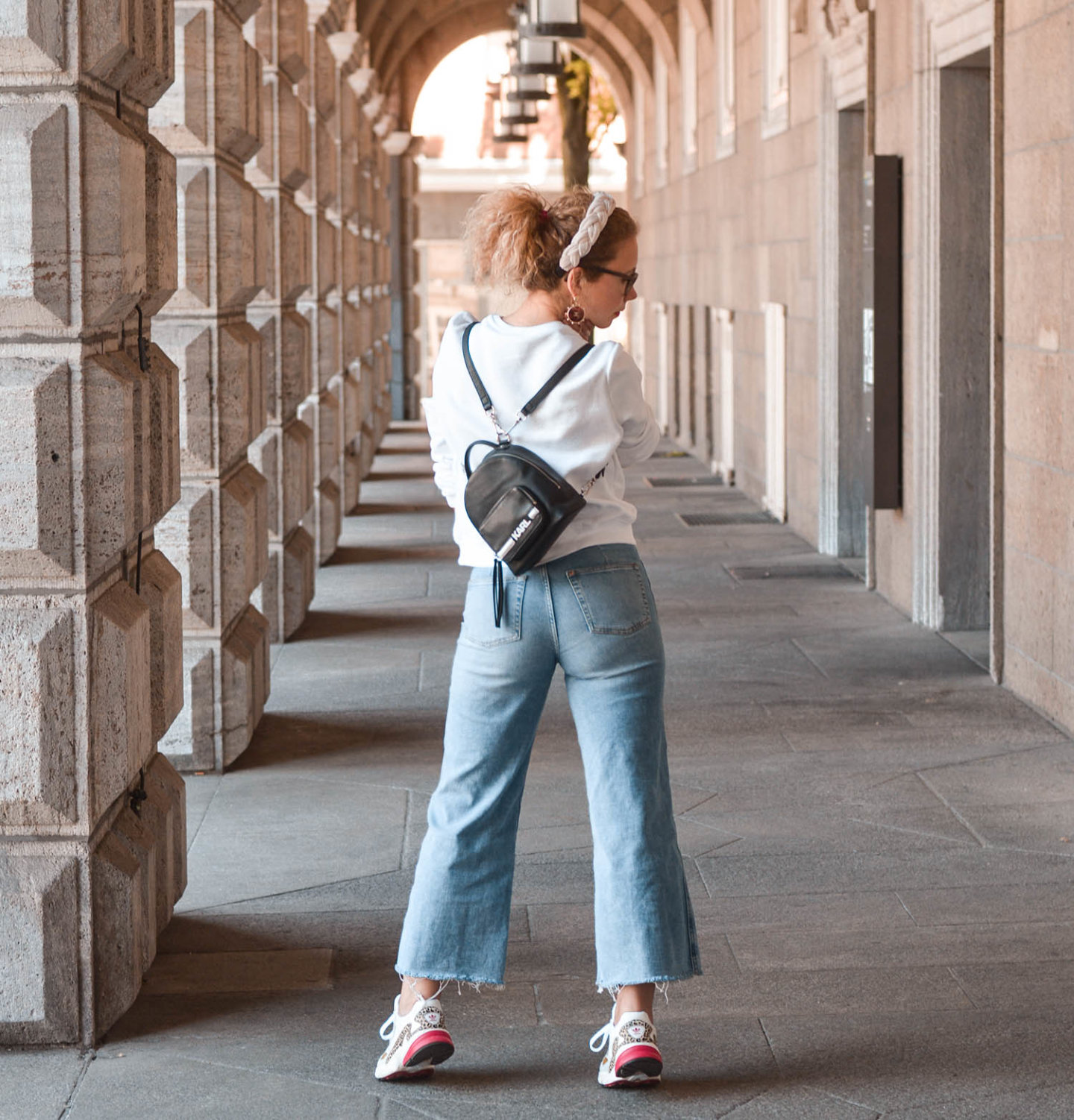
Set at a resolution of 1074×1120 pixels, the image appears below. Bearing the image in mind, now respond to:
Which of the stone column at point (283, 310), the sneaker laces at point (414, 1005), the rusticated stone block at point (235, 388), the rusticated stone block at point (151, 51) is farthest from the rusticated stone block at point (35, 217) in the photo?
the stone column at point (283, 310)

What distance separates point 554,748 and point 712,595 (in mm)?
3687

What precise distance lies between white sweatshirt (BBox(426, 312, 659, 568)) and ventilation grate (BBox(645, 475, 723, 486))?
13.1 meters

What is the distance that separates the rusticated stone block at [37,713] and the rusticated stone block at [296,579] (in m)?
4.96

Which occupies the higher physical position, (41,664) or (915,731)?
(41,664)

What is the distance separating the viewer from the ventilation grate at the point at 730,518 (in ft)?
43.9

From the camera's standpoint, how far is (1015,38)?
7.09 metres

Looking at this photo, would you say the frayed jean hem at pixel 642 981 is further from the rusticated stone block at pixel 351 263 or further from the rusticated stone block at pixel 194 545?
the rusticated stone block at pixel 351 263

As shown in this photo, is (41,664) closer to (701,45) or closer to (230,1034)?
(230,1034)

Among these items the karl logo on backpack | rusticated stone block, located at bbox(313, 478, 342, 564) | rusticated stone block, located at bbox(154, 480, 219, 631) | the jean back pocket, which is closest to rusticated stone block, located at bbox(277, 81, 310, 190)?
rusticated stone block, located at bbox(154, 480, 219, 631)

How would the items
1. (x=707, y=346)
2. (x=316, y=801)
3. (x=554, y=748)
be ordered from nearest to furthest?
1. (x=316, y=801)
2. (x=554, y=748)
3. (x=707, y=346)

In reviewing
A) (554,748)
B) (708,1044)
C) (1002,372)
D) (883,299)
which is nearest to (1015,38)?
(1002,372)

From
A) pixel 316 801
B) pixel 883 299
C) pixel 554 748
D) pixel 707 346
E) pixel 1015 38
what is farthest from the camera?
pixel 707 346

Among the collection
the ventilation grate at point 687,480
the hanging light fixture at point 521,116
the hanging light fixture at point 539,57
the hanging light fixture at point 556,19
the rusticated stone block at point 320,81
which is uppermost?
the hanging light fixture at point 521,116

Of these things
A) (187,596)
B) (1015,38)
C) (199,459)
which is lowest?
(187,596)
